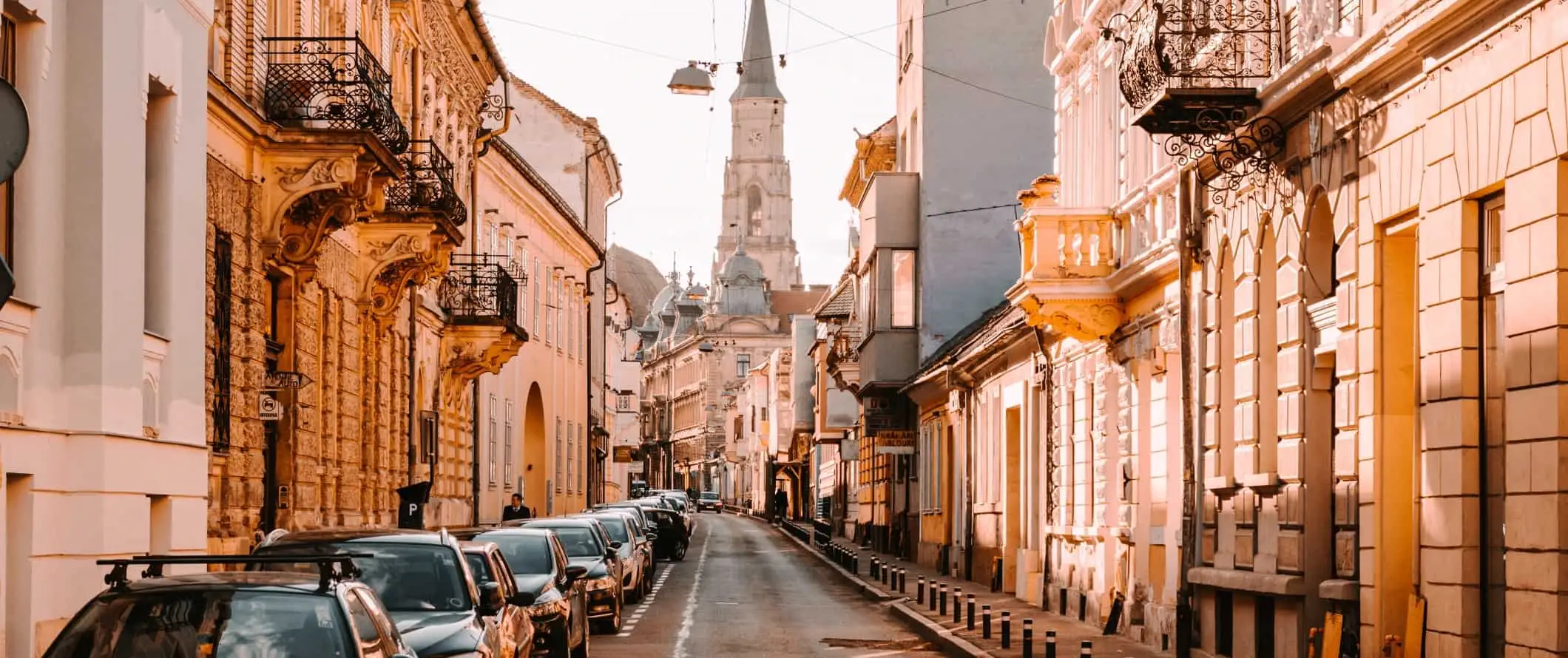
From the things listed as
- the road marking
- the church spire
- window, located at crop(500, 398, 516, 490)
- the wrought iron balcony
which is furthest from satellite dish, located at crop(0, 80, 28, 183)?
the church spire

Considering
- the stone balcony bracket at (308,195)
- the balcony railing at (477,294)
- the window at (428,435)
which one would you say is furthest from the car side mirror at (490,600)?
the balcony railing at (477,294)

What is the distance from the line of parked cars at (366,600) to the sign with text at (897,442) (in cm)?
2098

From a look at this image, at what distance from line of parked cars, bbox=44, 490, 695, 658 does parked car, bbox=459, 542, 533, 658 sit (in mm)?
17

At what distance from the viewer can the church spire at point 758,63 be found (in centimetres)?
16900

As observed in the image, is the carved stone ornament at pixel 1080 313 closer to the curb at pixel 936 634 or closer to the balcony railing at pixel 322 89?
the curb at pixel 936 634

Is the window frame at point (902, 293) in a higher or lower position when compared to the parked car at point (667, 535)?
higher

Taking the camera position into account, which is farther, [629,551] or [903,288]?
[903,288]

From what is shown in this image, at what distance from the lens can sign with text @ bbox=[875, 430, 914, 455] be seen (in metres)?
48.9

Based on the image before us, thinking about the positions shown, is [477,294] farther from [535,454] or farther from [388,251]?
[535,454]

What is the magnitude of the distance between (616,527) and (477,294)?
6809 millimetres

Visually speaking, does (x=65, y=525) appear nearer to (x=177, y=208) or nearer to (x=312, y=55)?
(x=177, y=208)

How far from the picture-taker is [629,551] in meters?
32.8

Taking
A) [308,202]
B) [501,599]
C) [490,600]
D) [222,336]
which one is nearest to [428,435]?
[308,202]

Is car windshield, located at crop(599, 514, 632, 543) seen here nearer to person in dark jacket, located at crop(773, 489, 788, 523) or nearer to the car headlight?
the car headlight
